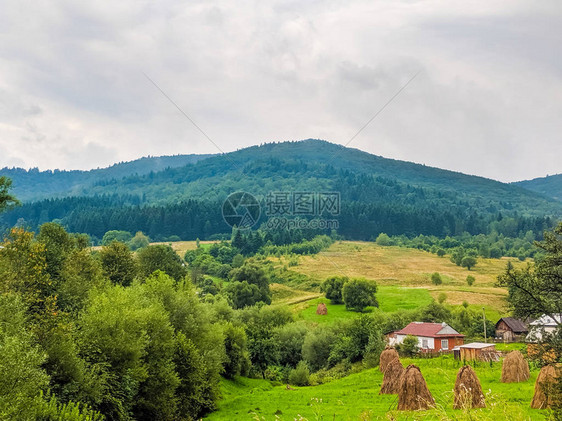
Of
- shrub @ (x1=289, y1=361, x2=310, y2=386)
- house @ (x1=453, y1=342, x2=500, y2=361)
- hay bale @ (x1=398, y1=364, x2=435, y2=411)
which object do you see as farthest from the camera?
shrub @ (x1=289, y1=361, x2=310, y2=386)

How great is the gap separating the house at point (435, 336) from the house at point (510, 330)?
9.39m

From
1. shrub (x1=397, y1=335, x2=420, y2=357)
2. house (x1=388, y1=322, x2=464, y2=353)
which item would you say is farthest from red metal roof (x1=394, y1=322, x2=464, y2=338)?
shrub (x1=397, y1=335, x2=420, y2=357)

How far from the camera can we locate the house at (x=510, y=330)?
70.1 metres

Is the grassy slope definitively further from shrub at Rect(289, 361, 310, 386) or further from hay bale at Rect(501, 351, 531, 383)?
hay bale at Rect(501, 351, 531, 383)

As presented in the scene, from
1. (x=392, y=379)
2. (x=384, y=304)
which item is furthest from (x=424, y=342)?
(x=384, y=304)

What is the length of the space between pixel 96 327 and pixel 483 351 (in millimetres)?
41518

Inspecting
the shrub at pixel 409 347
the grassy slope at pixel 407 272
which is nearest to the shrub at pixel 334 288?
the grassy slope at pixel 407 272

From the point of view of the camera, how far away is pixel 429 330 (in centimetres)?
6525

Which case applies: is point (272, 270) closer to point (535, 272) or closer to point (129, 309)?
point (129, 309)

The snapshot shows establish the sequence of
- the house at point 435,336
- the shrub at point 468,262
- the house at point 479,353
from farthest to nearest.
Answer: the shrub at point 468,262 < the house at point 435,336 < the house at point 479,353

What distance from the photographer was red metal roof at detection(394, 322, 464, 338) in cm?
6419

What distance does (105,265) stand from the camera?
56.7 meters

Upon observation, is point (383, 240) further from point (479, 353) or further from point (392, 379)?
point (392, 379)

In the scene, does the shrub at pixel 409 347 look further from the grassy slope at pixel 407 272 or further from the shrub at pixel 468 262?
the shrub at pixel 468 262
